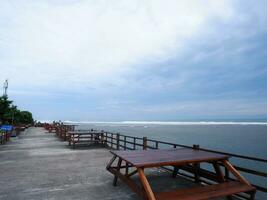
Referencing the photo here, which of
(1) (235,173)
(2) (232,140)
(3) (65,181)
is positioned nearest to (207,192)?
(1) (235,173)

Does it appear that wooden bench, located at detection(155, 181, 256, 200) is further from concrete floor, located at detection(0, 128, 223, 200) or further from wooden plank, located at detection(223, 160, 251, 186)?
concrete floor, located at detection(0, 128, 223, 200)

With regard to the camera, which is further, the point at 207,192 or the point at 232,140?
the point at 232,140

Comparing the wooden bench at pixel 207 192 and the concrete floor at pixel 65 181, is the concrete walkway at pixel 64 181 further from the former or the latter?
the wooden bench at pixel 207 192

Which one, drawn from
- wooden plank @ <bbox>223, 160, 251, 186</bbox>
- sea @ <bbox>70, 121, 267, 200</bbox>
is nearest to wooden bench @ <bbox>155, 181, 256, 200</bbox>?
wooden plank @ <bbox>223, 160, 251, 186</bbox>

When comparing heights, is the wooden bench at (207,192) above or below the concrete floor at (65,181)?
above

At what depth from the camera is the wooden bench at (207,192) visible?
13.7 feet

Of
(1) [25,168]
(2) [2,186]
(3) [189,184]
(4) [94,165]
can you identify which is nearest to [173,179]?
(3) [189,184]

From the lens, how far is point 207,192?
4391 millimetres

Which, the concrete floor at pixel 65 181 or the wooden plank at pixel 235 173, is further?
the concrete floor at pixel 65 181

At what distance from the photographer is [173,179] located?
6.74 metres

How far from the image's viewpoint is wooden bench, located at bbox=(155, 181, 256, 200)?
4.17 meters

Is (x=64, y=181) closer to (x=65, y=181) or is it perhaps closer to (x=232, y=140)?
(x=65, y=181)

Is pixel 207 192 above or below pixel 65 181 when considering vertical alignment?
above

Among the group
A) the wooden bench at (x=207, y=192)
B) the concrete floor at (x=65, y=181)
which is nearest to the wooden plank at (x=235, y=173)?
the wooden bench at (x=207, y=192)
